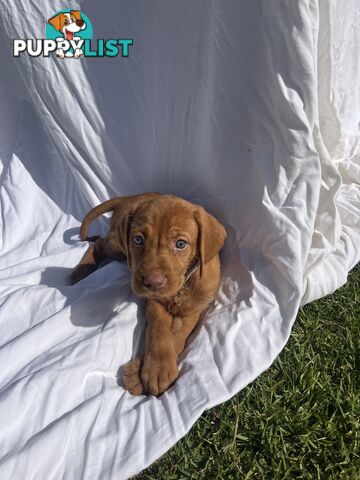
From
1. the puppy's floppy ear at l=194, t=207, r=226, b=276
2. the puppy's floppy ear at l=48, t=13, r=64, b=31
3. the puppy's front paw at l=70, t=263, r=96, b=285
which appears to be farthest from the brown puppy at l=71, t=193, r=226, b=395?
the puppy's floppy ear at l=48, t=13, r=64, b=31

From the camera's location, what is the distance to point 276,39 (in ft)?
5.43

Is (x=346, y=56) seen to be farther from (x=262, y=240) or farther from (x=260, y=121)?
(x=262, y=240)

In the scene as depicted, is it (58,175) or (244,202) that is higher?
(58,175)

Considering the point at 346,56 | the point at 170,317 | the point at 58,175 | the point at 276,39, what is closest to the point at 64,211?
the point at 58,175

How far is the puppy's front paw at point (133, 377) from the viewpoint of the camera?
5.71 ft

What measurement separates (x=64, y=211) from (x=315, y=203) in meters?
1.67

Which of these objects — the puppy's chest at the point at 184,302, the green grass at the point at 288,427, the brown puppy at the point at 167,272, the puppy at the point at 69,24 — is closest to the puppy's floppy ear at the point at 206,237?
the brown puppy at the point at 167,272

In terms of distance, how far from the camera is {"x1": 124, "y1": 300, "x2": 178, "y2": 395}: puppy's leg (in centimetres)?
173

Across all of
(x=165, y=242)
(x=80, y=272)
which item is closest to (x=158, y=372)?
(x=165, y=242)

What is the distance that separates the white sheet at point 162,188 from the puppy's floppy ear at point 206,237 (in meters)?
0.26

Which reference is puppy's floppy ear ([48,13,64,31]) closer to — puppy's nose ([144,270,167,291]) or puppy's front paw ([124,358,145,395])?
puppy's nose ([144,270,167,291])

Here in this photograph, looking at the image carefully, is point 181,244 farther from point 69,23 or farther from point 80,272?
point 69,23

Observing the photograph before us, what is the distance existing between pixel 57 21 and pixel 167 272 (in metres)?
1.61

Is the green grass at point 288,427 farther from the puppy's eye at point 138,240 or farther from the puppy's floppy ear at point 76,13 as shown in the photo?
the puppy's floppy ear at point 76,13
